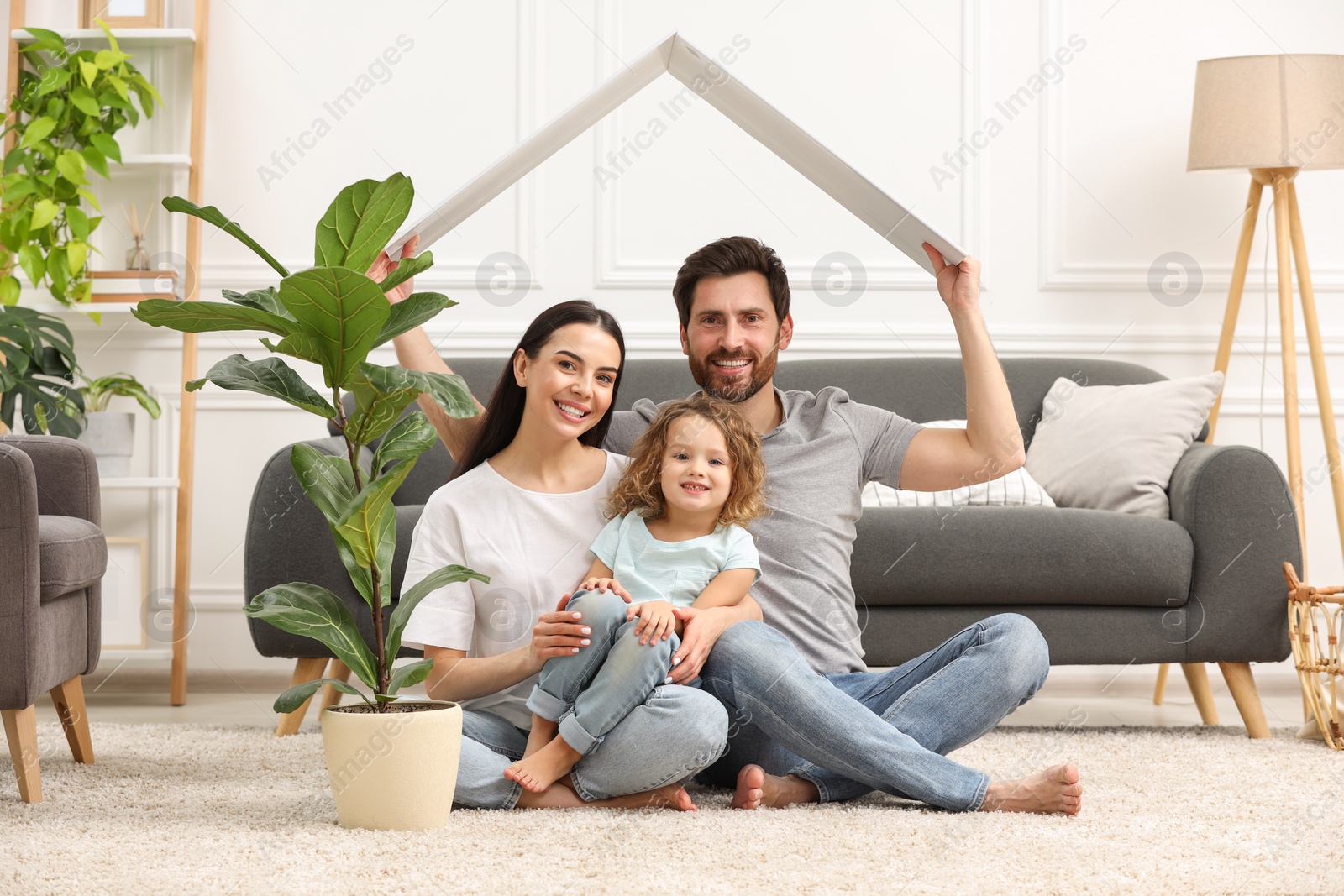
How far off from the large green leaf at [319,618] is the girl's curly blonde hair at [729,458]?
1.30 ft

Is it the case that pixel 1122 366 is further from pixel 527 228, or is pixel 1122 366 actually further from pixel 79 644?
pixel 79 644

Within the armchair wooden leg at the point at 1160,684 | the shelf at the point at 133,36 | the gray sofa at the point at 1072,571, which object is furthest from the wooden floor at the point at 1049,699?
the shelf at the point at 133,36

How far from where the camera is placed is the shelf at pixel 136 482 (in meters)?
2.94

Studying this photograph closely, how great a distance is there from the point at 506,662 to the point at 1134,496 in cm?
156

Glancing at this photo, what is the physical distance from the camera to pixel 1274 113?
2.86m

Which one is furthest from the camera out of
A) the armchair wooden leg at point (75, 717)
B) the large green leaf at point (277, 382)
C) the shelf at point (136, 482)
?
the shelf at point (136, 482)

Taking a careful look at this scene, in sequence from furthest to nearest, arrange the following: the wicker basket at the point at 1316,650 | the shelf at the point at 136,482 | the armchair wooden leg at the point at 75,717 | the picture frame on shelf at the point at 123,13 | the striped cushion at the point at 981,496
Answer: the picture frame on shelf at the point at 123,13, the shelf at the point at 136,482, the striped cushion at the point at 981,496, the wicker basket at the point at 1316,650, the armchair wooden leg at the point at 75,717

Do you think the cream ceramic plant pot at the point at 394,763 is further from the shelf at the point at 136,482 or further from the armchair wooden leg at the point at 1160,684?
the armchair wooden leg at the point at 1160,684

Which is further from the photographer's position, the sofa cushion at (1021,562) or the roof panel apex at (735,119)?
the sofa cushion at (1021,562)

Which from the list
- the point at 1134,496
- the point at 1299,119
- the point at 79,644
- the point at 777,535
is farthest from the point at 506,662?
the point at 1299,119

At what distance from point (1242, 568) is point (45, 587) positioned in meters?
2.15

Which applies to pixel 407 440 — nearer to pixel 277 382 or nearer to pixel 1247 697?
pixel 277 382

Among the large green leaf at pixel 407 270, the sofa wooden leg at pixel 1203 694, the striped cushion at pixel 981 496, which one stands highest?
the large green leaf at pixel 407 270

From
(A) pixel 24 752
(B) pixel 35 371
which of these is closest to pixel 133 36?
(B) pixel 35 371
